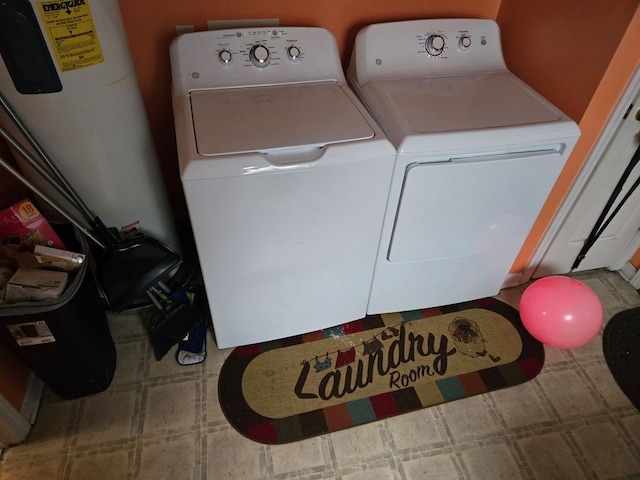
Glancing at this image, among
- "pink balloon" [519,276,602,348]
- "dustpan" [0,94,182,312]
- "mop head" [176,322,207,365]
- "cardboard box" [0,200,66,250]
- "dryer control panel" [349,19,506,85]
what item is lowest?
"mop head" [176,322,207,365]

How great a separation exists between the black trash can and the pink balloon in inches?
57.6

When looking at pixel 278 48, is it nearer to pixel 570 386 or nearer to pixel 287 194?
pixel 287 194

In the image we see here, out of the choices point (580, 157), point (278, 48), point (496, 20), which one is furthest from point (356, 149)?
point (496, 20)

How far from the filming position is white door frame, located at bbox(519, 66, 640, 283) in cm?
128

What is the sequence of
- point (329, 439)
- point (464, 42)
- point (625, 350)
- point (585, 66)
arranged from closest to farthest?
point (585, 66) < point (329, 439) < point (464, 42) < point (625, 350)

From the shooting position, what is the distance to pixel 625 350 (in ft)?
5.46

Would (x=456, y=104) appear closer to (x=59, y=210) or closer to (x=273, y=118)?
(x=273, y=118)

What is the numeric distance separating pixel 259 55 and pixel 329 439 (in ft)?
4.01

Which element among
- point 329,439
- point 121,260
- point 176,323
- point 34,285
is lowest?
point 329,439

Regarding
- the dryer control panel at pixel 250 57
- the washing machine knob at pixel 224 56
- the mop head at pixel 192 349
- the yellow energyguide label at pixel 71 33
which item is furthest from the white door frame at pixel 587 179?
the yellow energyguide label at pixel 71 33

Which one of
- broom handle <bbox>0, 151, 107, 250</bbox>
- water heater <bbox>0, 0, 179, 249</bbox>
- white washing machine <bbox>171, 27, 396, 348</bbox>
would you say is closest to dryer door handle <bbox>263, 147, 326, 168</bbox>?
white washing machine <bbox>171, 27, 396, 348</bbox>

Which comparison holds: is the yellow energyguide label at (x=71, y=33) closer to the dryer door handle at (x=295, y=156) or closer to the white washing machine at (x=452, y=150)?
the dryer door handle at (x=295, y=156)

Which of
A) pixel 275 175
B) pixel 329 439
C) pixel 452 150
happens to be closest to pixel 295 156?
pixel 275 175

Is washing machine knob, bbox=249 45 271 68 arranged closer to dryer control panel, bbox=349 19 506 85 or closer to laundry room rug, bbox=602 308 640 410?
dryer control panel, bbox=349 19 506 85
